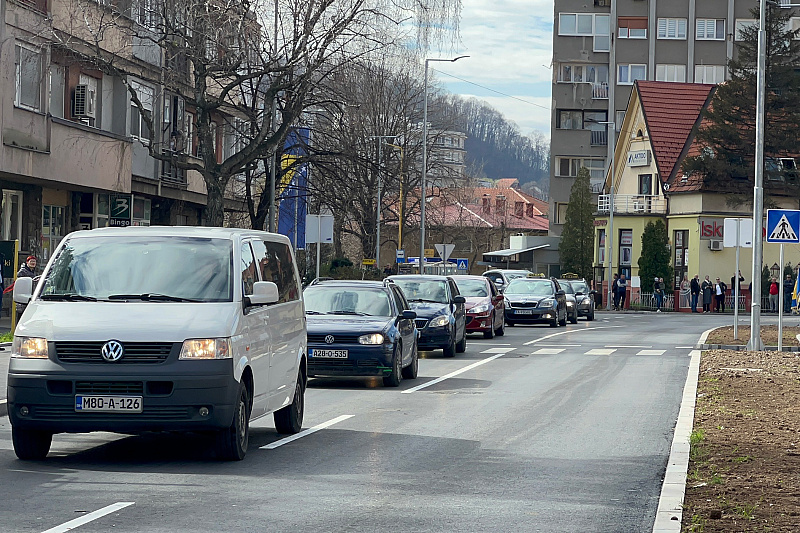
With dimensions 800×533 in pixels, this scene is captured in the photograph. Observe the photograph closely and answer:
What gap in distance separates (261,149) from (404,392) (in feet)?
46.8

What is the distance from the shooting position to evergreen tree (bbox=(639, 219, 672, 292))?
65000mm

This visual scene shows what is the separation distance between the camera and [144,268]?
10.6 metres

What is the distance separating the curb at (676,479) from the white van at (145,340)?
11.1ft

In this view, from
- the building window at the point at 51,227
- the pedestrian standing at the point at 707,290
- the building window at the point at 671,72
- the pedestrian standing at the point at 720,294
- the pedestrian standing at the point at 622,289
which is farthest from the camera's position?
the building window at the point at 671,72

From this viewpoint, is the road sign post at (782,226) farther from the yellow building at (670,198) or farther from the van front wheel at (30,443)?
the yellow building at (670,198)

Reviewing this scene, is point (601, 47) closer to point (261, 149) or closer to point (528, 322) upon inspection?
point (528, 322)

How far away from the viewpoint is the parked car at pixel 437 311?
81.7 feet

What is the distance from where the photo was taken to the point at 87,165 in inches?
1268

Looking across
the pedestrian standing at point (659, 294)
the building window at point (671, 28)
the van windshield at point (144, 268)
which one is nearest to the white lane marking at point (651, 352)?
the van windshield at point (144, 268)

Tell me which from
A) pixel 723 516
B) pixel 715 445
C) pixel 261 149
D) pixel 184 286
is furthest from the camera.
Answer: pixel 261 149

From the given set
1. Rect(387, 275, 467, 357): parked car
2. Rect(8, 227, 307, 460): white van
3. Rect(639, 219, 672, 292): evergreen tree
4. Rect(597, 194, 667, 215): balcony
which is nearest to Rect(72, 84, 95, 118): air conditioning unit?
Rect(387, 275, 467, 357): parked car

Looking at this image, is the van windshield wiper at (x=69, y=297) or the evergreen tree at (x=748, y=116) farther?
the evergreen tree at (x=748, y=116)

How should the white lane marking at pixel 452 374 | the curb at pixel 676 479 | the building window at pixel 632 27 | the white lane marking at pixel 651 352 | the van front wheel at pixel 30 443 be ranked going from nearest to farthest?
the curb at pixel 676 479 → the van front wheel at pixel 30 443 → the white lane marking at pixel 452 374 → the white lane marking at pixel 651 352 → the building window at pixel 632 27

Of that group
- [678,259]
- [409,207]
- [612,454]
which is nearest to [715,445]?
[612,454]
